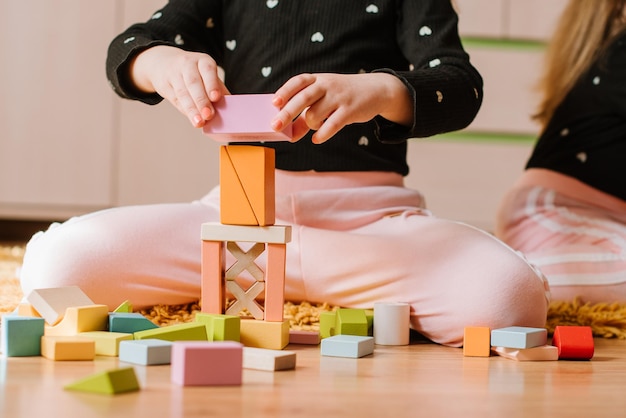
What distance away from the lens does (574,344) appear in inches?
31.8

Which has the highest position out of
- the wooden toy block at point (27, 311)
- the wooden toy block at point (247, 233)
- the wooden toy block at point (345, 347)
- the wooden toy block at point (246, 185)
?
the wooden toy block at point (246, 185)

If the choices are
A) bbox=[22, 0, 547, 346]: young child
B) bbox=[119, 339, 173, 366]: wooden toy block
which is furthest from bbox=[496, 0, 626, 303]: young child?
bbox=[119, 339, 173, 366]: wooden toy block

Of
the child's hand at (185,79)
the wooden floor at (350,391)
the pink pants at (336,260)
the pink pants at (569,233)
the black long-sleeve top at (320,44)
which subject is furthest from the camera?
the pink pants at (569,233)

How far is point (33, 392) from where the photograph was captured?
1.92ft

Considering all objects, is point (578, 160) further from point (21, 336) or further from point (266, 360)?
point (21, 336)

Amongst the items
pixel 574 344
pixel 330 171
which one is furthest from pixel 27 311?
pixel 574 344

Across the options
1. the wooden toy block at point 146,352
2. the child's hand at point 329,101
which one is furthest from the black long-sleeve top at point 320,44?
the wooden toy block at point 146,352

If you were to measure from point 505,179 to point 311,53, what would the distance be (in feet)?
3.56

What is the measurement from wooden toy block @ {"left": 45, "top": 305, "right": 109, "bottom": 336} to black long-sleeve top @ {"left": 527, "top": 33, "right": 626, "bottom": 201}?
2.62 ft

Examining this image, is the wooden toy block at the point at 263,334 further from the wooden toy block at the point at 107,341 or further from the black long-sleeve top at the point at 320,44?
the black long-sleeve top at the point at 320,44

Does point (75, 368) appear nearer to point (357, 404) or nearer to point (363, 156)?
point (357, 404)

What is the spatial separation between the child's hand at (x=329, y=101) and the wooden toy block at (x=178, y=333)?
0.62 feet

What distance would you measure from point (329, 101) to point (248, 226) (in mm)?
139

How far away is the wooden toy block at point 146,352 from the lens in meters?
0.68
